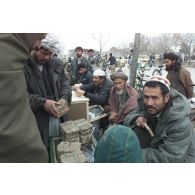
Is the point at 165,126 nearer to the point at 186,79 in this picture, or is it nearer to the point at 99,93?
the point at 99,93

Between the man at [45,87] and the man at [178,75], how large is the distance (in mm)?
1491

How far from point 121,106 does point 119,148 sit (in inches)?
69.8

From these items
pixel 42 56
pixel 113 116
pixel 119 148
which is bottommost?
pixel 113 116

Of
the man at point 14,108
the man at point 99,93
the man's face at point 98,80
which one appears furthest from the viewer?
the man's face at point 98,80

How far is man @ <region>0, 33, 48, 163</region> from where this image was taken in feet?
1.73

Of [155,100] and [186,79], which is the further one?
[186,79]

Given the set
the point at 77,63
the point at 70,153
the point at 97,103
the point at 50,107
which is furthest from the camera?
the point at 77,63

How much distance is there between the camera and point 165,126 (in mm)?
1546

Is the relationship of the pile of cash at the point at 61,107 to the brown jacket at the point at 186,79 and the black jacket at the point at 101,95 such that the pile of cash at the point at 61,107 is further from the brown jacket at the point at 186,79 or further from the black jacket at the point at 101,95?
the brown jacket at the point at 186,79

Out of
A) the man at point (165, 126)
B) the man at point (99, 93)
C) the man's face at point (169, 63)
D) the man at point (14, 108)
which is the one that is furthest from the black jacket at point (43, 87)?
the man's face at point (169, 63)

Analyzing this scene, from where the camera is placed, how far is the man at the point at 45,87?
1.82 m

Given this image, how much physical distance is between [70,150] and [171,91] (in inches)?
30.1

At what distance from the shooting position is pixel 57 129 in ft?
6.53

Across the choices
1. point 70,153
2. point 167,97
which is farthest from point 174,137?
point 70,153
